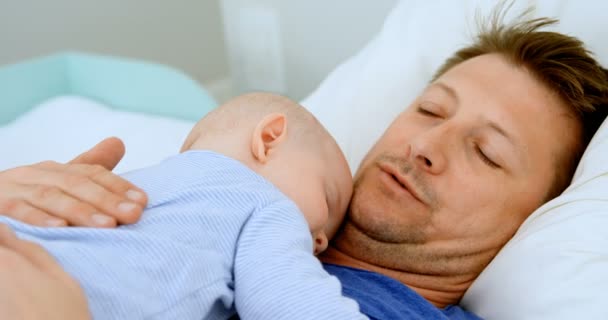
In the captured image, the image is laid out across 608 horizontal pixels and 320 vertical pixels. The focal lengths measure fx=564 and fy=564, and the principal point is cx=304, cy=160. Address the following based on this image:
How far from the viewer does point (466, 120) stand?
0.98 metres

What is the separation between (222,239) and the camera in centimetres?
71

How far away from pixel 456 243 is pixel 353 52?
106 centimetres

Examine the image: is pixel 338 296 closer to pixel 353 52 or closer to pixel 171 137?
pixel 171 137

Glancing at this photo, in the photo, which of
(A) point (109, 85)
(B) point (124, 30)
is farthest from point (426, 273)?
(B) point (124, 30)

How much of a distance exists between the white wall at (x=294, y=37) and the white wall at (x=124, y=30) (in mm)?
294

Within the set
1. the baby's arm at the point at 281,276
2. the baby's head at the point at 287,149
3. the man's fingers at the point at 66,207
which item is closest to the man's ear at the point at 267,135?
the baby's head at the point at 287,149

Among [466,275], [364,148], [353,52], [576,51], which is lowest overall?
[466,275]

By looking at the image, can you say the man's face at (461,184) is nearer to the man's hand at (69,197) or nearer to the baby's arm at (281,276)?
the baby's arm at (281,276)

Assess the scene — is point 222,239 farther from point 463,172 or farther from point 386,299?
point 463,172

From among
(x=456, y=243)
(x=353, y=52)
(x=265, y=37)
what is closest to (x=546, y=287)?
(x=456, y=243)

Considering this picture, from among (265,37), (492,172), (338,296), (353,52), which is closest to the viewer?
(338,296)

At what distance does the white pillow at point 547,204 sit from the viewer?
2.52 feet

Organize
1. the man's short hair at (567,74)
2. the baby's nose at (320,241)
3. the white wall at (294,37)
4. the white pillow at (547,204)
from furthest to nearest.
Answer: the white wall at (294,37)
the man's short hair at (567,74)
the baby's nose at (320,241)
the white pillow at (547,204)

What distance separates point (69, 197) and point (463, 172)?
0.61 m
